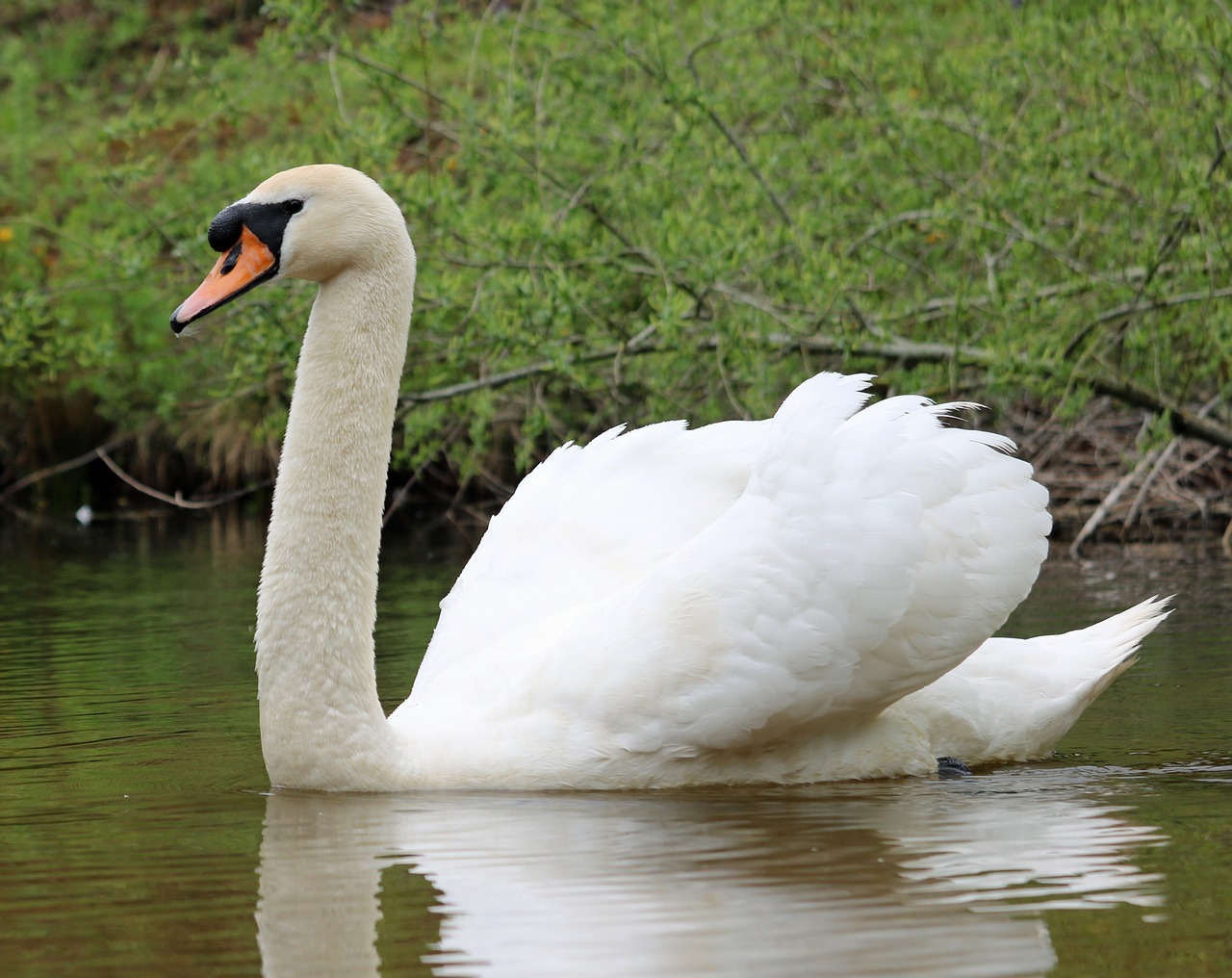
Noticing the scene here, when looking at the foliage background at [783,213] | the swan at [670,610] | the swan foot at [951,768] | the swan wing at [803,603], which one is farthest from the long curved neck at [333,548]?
the foliage background at [783,213]

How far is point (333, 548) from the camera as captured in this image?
4.87 metres

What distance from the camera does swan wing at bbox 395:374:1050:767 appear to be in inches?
179

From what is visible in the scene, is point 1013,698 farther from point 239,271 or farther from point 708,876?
point 239,271

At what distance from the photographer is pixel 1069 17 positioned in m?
9.71

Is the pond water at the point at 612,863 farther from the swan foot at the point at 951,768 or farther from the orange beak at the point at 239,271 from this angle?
the orange beak at the point at 239,271

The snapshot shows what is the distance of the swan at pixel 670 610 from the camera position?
4559 millimetres

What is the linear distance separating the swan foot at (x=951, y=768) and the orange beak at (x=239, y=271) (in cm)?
225

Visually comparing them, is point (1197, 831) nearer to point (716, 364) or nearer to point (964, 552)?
point (964, 552)

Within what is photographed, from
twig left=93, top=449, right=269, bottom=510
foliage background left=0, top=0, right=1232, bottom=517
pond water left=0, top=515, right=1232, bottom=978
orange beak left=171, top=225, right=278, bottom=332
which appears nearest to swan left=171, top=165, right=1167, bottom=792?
orange beak left=171, top=225, right=278, bottom=332

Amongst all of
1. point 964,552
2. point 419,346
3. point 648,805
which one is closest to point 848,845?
point 648,805

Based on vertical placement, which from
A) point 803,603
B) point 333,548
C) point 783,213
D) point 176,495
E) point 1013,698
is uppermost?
point 783,213

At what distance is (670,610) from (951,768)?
1.05 m

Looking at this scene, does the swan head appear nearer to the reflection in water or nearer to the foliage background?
the reflection in water

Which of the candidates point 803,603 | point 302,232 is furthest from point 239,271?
point 803,603
